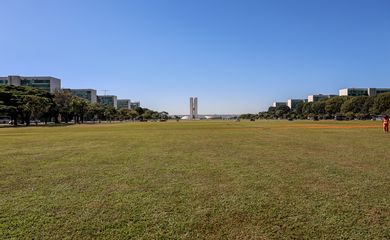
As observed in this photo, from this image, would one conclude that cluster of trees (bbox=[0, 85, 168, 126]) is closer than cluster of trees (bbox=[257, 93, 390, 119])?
Yes

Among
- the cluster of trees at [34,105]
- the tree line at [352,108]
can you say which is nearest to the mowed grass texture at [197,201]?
the cluster of trees at [34,105]

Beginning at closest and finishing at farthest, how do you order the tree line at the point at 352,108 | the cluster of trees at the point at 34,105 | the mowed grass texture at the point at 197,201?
the mowed grass texture at the point at 197,201
the cluster of trees at the point at 34,105
the tree line at the point at 352,108

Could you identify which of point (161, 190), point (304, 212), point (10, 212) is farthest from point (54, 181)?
point (304, 212)

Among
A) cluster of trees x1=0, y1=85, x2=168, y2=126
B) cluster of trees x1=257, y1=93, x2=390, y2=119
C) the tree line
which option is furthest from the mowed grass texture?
cluster of trees x1=257, y1=93, x2=390, y2=119

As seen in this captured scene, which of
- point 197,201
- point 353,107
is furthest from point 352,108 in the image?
point 197,201

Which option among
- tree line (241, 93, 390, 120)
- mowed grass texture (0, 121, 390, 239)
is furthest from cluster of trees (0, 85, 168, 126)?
tree line (241, 93, 390, 120)

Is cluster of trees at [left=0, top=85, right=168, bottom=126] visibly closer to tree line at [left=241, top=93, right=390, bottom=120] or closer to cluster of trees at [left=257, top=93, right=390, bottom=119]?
tree line at [left=241, top=93, right=390, bottom=120]

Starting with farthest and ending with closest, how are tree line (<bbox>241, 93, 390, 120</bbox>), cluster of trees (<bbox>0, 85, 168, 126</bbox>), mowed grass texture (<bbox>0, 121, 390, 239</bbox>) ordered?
tree line (<bbox>241, 93, 390, 120</bbox>)
cluster of trees (<bbox>0, 85, 168, 126</bbox>)
mowed grass texture (<bbox>0, 121, 390, 239</bbox>)

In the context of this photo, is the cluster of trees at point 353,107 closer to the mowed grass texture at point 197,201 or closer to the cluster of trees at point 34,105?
the cluster of trees at point 34,105

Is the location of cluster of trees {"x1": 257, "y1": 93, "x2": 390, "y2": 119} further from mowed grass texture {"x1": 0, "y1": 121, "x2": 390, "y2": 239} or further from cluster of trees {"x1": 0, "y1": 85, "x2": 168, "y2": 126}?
mowed grass texture {"x1": 0, "y1": 121, "x2": 390, "y2": 239}

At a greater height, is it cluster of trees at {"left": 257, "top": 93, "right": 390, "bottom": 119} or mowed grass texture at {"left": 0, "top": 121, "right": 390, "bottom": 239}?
cluster of trees at {"left": 257, "top": 93, "right": 390, "bottom": 119}

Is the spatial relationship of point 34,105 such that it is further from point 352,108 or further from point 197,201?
point 352,108

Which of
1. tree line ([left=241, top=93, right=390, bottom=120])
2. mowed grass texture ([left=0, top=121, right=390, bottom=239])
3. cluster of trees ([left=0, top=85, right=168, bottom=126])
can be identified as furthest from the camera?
tree line ([left=241, top=93, right=390, bottom=120])

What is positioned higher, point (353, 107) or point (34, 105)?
point (34, 105)
